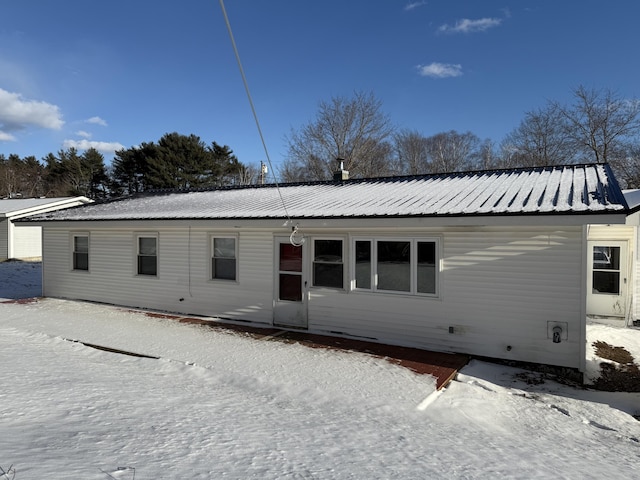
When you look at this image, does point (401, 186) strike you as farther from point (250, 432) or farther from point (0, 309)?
point (0, 309)

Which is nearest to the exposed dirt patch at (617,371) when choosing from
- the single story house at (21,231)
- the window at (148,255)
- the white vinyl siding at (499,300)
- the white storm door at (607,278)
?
the white vinyl siding at (499,300)

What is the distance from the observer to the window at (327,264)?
840 cm

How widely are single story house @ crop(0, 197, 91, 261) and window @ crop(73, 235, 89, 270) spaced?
519 inches

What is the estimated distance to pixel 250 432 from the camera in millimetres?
3961

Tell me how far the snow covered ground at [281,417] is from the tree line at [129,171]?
Result: 1417 inches

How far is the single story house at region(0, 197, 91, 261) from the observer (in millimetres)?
23422

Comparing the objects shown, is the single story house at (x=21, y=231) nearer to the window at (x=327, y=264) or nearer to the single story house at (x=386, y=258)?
the single story house at (x=386, y=258)

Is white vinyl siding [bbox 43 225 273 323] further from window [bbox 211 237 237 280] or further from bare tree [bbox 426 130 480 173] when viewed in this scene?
bare tree [bbox 426 130 480 173]

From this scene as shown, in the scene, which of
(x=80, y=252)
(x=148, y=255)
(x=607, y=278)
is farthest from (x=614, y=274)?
(x=80, y=252)

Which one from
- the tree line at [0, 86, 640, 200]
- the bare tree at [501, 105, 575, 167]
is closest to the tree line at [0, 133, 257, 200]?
the tree line at [0, 86, 640, 200]

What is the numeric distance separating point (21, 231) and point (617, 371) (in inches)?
1107

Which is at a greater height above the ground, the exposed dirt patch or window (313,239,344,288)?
window (313,239,344,288)

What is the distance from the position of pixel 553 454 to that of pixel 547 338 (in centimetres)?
308

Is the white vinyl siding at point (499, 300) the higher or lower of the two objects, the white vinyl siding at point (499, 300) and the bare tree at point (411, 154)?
the lower
